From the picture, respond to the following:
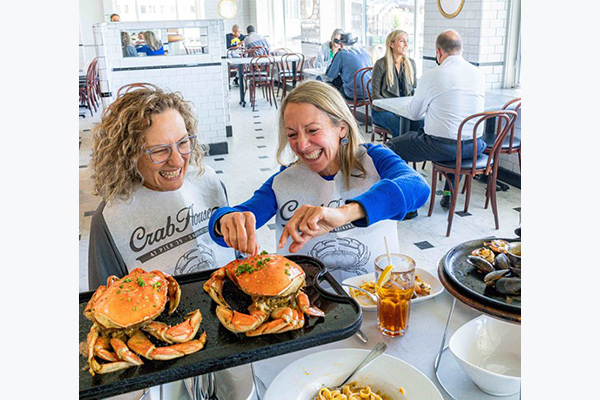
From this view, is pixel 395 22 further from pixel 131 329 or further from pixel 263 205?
pixel 131 329

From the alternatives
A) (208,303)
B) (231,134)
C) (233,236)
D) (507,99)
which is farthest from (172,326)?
(231,134)

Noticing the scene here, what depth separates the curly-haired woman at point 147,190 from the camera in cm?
161

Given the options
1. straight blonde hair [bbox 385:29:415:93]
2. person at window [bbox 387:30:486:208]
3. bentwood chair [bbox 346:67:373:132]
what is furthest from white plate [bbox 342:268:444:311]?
bentwood chair [bbox 346:67:373:132]

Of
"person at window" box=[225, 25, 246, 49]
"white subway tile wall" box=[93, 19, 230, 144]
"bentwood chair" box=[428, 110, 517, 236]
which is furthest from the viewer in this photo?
"person at window" box=[225, 25, 246, 49]

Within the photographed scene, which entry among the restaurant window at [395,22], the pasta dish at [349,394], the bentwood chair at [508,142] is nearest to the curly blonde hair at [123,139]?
the pasta dish at [349,394]

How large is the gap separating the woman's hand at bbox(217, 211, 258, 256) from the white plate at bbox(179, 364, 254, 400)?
32cm

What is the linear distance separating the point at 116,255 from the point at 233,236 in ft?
1.77

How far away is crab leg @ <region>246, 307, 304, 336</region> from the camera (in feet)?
3.20

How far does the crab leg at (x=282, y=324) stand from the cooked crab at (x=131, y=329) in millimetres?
115

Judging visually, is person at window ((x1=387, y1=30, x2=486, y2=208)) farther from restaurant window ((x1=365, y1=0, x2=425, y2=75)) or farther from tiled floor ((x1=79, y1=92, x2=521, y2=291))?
restaurant window ((x1=365, y1=0, x2=425, y2=75))

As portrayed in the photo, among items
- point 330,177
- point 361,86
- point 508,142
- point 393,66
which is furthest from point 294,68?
point 330,177

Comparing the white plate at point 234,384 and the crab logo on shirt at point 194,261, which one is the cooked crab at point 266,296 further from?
the crab logo on shirt at point 194,261
